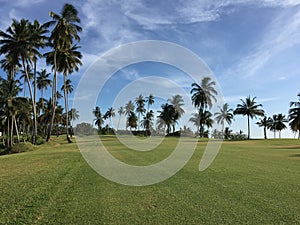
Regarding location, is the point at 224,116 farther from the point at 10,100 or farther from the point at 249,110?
the point at 10,100

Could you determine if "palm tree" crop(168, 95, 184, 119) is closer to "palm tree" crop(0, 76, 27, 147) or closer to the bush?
"palm tree" crop(0, 76, 27, 147)

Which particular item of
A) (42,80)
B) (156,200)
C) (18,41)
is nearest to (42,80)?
(42,80)

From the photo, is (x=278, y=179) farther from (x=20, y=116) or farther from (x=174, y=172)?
(x=20, y=116)

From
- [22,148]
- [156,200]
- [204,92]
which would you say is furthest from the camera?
[204,92]

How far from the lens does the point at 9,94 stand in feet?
135

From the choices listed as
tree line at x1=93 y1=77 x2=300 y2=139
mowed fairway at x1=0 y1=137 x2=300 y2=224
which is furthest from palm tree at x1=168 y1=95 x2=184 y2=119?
mowed fairway at x1=0 y1=137 x2=300 y2=224

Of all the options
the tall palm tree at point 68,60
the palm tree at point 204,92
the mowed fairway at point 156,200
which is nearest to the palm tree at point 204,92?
the palm tree at point 204,92

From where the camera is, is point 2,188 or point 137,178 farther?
point 137,178

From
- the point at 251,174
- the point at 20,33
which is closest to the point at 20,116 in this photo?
the point at 20,33

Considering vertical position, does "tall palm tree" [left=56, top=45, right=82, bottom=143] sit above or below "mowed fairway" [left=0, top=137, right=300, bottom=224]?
above

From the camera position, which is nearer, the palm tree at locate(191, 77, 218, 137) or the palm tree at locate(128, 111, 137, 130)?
the palm tree at locate(191, 77, 218, 137)

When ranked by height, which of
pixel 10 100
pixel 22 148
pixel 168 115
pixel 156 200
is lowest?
pixel 156 200

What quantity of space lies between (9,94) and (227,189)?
41456mm

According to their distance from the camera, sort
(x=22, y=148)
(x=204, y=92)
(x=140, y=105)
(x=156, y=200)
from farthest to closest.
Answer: (x=140, y=105) → (x=204, y=92) → (x=22, y=148) → (x=156, y=200)
